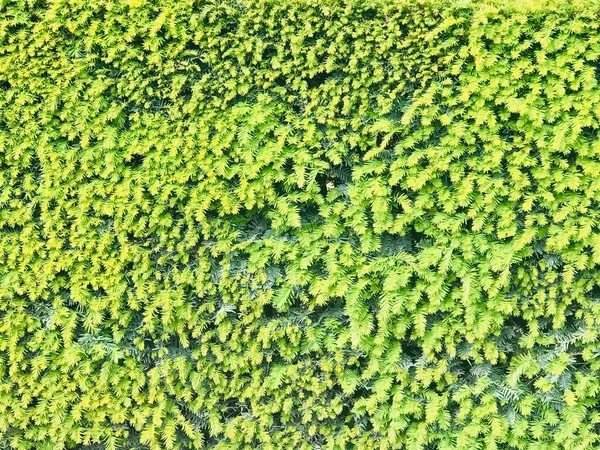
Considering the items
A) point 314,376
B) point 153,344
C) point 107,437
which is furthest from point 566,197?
point 107,437

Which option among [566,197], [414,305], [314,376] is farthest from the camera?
[314,376]

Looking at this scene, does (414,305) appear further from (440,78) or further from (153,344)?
(153,344)

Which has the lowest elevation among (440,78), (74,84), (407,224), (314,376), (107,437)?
(107,437)

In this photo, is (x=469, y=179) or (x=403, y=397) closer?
(x=469, y=179)

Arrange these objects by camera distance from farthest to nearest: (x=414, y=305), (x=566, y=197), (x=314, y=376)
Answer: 1. (x=314, y=376)
2. (x=414, y=305)
3. (x=566, y=197)

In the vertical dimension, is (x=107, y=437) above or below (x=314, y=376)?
below

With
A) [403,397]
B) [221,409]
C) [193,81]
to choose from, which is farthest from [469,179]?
[221,409]

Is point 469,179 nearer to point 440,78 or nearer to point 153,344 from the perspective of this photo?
point 440,78
